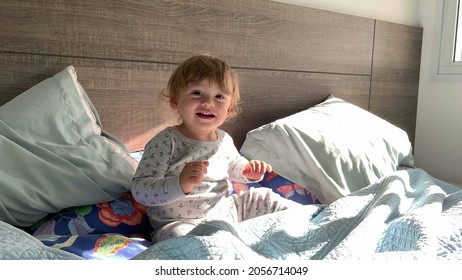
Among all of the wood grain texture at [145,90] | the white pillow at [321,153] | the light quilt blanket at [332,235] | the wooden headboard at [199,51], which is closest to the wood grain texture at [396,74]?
the wooden headboard at [199,51]

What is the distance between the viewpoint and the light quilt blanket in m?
0.77

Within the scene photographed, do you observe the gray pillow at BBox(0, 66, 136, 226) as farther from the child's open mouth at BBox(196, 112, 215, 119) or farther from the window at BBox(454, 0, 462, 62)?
the window at BBox(454, 0, 462, 62)

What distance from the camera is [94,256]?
35.1 inches

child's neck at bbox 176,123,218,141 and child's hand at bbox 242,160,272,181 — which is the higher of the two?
child's neck at bbox 176,123,218,141

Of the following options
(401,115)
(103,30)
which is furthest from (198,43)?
(401,115)

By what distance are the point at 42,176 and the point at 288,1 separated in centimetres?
116

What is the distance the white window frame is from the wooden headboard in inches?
5.8

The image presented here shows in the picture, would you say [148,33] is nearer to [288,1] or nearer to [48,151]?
[48,151]

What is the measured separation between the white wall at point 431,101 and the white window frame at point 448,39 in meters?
0.03

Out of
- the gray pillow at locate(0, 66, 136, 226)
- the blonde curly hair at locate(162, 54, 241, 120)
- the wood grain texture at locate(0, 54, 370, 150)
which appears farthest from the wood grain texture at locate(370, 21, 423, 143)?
the gray pillow at locate(0, 66, 136, 226)

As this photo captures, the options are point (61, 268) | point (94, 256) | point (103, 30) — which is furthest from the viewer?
point (103, 30)

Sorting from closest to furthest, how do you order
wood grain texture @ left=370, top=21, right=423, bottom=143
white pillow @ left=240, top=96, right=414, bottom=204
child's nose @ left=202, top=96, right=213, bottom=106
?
child's nose @ left=202, top=96, right=213, bottom=106, white pillow @ left=240, top=96, right=414, bottom=204, wood grain texture @ left=370, top=21, right=423, bottom=143

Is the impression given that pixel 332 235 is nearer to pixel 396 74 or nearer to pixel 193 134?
pixel 193 134

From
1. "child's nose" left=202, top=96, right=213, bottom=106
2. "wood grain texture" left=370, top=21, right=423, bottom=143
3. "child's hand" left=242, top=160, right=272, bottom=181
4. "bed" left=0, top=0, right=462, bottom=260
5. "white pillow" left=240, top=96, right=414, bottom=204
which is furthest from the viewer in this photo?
"wood grain texture" left=370, top=21, right=423, bottom=143
